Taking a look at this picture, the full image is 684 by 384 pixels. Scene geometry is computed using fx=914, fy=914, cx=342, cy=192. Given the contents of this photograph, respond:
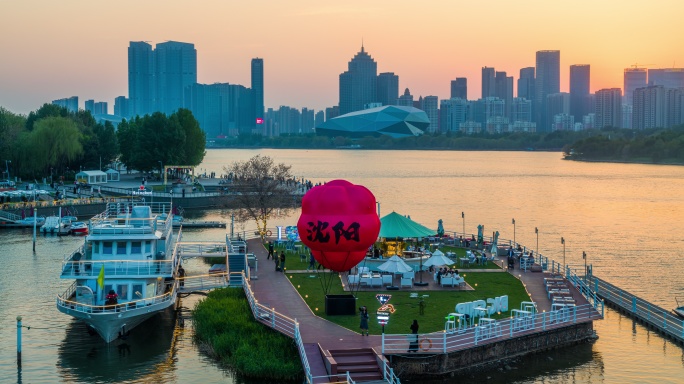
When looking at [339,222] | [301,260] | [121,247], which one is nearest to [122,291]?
[121,247]

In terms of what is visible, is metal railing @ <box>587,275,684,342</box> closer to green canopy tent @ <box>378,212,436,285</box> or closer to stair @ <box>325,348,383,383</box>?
green canopy tent @ <box>378,212,436,285</box>

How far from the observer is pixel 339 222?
3105cm

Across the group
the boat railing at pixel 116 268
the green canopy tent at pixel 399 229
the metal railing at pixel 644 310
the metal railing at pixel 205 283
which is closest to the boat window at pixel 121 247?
the boat railing at pixel 116 268

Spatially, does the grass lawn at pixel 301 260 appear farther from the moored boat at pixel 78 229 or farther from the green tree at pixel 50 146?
the green tree at pixel 50 146

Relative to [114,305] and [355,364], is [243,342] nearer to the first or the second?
[355,364]

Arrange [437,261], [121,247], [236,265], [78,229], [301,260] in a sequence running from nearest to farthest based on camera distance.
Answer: [121,247] → [437,261] → [236,265] → [301,260] → [78,229]

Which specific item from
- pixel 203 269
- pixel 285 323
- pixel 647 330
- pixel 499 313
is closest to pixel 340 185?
pixel 285 323

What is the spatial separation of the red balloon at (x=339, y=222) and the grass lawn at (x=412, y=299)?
7.81 feet

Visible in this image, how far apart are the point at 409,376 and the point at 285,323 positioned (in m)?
5.14

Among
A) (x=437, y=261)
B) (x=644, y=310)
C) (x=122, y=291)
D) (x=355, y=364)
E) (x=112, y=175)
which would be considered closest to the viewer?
(x=355, y=364)

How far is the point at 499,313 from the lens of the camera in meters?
32.4

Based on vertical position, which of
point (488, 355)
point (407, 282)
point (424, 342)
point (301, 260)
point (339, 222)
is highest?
point (339, 222)

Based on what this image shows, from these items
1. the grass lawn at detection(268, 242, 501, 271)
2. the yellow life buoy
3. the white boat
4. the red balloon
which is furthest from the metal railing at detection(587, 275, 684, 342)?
the white boat

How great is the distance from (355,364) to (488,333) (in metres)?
5.16
